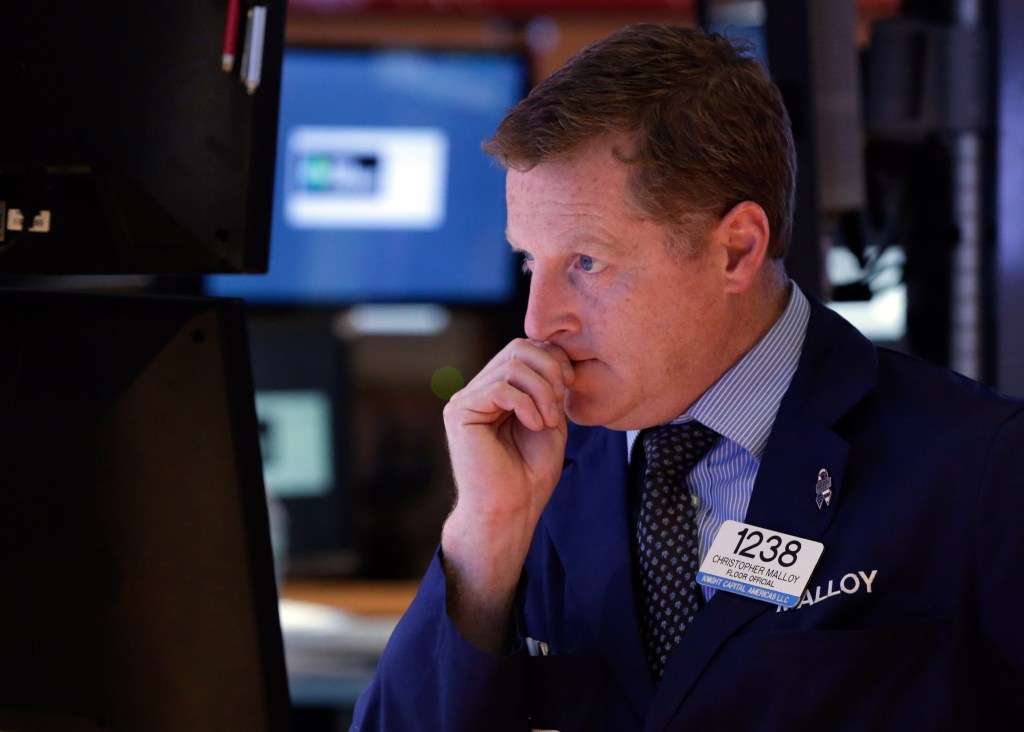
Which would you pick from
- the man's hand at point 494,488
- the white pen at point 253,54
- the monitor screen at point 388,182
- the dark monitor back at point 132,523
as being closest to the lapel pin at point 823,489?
the man's hand at point 494,488

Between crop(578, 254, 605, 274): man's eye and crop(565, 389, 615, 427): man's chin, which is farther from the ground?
crop(578, 254, 605, 274): man's eye

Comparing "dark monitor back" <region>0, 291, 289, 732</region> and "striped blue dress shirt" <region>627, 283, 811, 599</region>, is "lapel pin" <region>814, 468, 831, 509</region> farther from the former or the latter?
"dark monitor back" <region>0, 291, 289, 732</region>

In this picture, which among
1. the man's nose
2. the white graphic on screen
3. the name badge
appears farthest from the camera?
the white graphic on screen

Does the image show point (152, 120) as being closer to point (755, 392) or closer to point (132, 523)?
point (132, 523)

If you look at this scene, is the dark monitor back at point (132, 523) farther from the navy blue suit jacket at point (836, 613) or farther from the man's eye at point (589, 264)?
the man's eye at point (589, 264)

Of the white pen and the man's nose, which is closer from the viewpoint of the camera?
the white pen

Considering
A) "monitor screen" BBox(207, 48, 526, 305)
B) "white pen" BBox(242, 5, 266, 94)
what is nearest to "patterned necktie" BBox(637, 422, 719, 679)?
"white pen" BBox(242, 5, 266, 94)

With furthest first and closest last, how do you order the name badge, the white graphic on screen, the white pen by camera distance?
the white graphic on screen < the name badge < the white pen

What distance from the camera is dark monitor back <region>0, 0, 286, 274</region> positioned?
1.00 m

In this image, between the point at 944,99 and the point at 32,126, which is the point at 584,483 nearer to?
the point at 32,126

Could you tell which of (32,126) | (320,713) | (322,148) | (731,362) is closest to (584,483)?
(731,362)

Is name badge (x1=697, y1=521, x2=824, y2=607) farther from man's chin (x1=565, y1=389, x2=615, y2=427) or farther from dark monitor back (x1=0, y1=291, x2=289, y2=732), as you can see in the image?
dark monitor back (x1=0, y1=291, x2=289, y2=732)

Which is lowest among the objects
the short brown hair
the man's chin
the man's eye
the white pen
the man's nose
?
the man's chin

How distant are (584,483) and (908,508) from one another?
39cm
